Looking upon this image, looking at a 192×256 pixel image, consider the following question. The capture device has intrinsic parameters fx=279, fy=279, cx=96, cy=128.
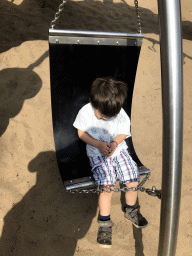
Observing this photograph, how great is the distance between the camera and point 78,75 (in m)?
2.00

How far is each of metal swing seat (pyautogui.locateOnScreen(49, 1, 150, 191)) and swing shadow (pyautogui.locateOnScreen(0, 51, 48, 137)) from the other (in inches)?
25.4

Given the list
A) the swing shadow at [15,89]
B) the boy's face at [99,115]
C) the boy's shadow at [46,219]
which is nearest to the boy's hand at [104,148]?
the boy's face at [99,115]

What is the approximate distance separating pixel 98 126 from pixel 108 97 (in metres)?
0.27

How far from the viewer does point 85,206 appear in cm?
205

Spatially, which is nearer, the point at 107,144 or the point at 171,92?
the point at 171,92

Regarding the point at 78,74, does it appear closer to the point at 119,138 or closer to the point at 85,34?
the point at 85,34

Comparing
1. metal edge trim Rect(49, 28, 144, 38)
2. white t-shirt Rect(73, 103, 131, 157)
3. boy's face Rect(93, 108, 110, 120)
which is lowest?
white t-shirt Rect(73, 103, 131, 157)

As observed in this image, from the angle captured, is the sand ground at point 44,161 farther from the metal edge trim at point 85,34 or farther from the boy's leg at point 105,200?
the metal edge trim at point 85,34

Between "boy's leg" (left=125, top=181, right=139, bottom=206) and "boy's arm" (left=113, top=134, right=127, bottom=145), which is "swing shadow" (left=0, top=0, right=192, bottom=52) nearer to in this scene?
"boy's arm" (left=113, top=134, right=127, bottom=145)

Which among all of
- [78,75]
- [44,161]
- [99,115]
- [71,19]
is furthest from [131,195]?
[71,19]

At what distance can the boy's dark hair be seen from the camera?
1.71 m

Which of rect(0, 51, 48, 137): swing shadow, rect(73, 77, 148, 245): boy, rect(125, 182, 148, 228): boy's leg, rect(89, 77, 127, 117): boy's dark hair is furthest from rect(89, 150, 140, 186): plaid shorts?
rect(0, 51, 48, 137): swing shadow

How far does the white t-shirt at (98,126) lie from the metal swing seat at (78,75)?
14cm

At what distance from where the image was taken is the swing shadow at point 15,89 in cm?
248
